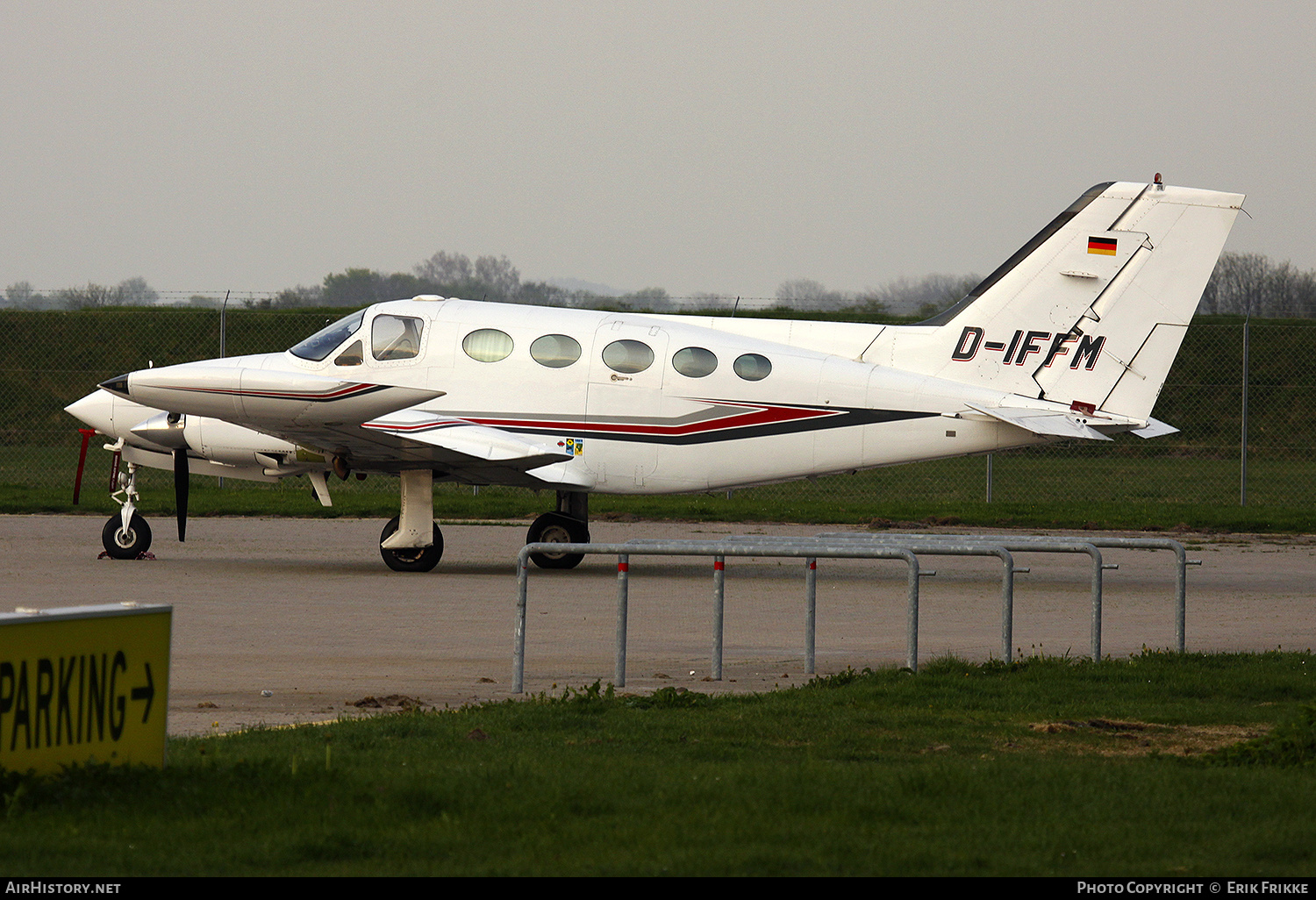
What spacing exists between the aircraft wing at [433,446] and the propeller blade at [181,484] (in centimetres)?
203

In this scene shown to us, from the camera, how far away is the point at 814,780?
623cm

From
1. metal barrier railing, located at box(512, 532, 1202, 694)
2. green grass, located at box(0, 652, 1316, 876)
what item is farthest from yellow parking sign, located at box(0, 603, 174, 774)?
metal barrier railing, located at box(512, 532, 1202, 694)

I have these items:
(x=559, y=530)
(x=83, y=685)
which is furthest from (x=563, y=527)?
(x=83, y=685)

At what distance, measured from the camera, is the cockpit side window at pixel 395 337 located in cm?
1698

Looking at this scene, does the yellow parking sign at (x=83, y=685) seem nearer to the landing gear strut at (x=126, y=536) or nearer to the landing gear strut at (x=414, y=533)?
the landing gear strut at (x=414, y=533)

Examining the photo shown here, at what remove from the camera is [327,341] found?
17156mm

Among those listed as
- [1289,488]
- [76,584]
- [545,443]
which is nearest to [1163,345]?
[545,443]

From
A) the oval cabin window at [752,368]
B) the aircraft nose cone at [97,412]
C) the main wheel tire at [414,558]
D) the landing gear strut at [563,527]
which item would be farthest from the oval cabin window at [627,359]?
the aircraft nose cone at [97,412]

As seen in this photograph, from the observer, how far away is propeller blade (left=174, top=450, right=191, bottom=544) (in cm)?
1753

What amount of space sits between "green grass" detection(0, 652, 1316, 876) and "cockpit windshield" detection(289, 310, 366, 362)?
9.77 m

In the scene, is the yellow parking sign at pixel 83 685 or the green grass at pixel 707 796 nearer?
the green grass at pixel 707 796

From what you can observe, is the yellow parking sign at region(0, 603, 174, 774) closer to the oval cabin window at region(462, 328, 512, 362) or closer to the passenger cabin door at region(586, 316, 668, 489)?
the passenger cabin door at region(586, 316, 668, 489)
